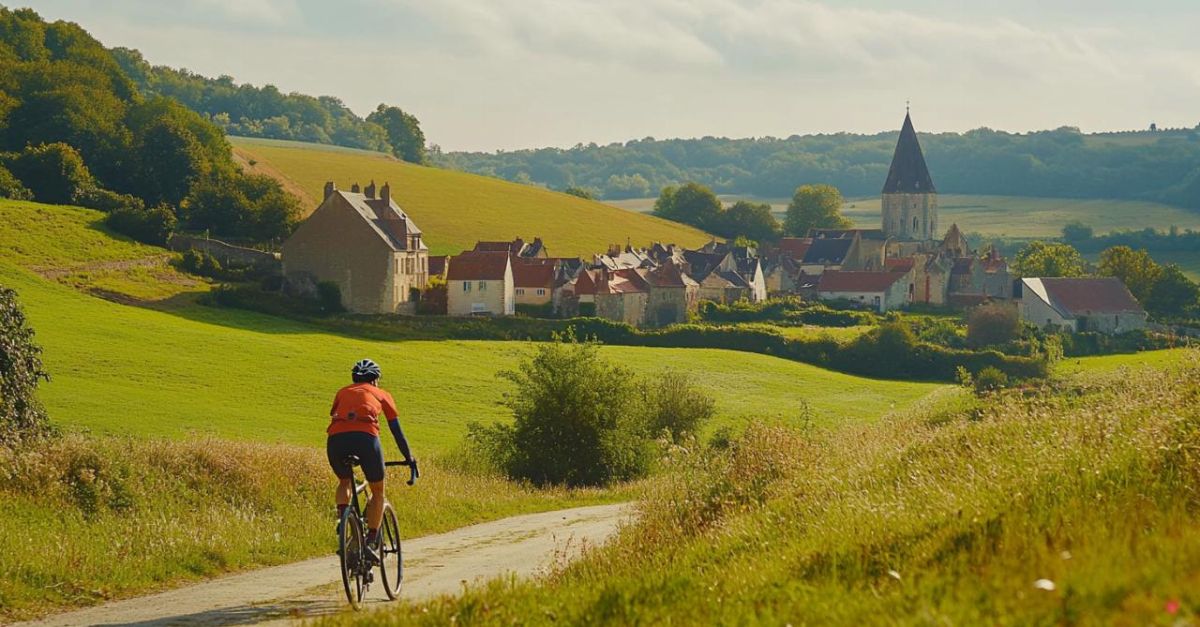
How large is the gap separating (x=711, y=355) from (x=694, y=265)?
43.6 meters

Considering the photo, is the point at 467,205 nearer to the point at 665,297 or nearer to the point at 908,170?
the point at 665,297

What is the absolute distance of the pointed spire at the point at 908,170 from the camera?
158 m

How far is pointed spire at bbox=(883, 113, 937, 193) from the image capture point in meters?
158

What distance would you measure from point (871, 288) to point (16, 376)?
98573mm

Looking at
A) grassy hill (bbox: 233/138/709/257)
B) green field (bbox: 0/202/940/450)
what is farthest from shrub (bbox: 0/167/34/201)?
grassy hill (bbox: 233/138/709/257)

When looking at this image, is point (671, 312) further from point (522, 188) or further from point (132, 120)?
point (522, 188)

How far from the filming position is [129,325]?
204 ft

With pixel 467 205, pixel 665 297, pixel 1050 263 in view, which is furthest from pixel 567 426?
pixel 1050 263

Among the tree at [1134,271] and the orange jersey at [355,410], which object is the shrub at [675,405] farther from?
the tree at [1134,271]

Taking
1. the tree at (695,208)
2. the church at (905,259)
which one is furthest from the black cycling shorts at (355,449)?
the tree at (695,208)

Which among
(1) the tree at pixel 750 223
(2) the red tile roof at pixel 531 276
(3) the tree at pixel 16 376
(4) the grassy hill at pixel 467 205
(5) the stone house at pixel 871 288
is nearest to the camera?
(3) the tree at pixel 16 376

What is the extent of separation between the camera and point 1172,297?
112625mm

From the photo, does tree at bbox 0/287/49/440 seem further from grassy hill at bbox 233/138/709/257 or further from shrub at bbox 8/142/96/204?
grassy hill at bbox 233/138/709/257

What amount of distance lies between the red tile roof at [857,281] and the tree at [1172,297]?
66.2ft
